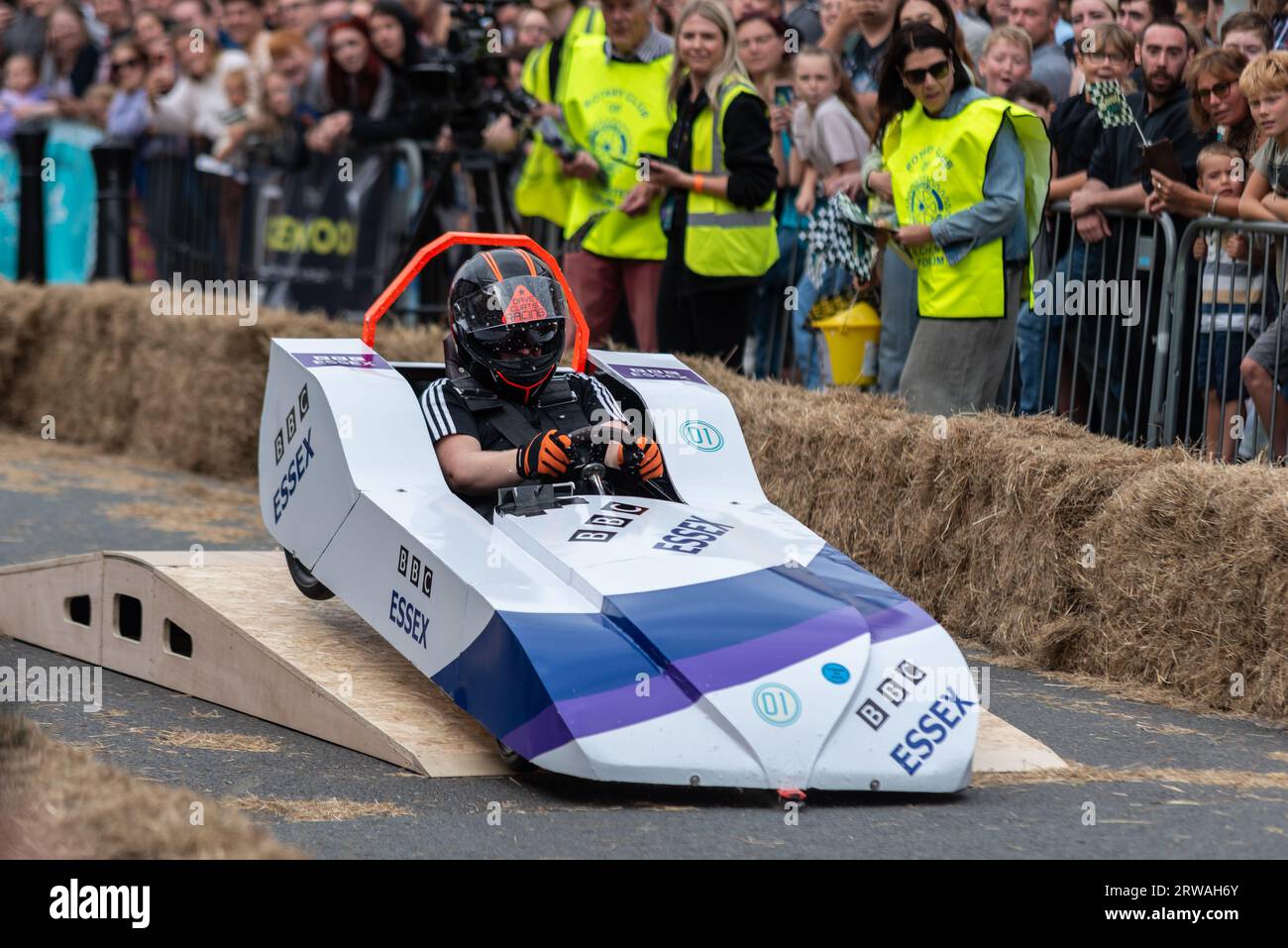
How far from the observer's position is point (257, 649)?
22.9ft

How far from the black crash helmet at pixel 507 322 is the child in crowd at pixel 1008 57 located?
3.76m

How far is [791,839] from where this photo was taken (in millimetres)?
5410

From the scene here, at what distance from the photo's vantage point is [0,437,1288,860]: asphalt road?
532cm

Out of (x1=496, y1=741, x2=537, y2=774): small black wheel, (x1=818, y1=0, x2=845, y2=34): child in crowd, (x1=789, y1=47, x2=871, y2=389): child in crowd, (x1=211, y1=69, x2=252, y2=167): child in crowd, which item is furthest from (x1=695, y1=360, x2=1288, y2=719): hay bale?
(x1=211, y1=69, x2=252, y2=167): child in crowd

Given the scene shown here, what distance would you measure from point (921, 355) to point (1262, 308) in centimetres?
157

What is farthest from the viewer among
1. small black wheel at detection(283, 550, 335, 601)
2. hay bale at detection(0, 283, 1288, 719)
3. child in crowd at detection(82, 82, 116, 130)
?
child in crowd at detection(82, 82, 116, 130)

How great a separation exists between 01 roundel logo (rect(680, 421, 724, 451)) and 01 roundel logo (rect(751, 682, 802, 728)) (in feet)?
5.77

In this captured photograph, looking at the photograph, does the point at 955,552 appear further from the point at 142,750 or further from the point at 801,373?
the point at 142,750

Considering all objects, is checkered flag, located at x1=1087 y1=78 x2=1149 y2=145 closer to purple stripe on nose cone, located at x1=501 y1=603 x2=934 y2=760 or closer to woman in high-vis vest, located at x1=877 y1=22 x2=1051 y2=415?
woman in high-vis vest, located at x1=877 y1=22 x2=1051 y2=415

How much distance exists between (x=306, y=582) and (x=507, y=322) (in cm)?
141

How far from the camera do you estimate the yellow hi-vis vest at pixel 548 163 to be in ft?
38.0

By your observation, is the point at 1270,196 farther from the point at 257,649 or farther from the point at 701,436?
the point at 257,649

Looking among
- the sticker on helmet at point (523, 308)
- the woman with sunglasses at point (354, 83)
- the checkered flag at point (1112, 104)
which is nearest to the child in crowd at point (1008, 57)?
the checkered flag at point (1112, 104)

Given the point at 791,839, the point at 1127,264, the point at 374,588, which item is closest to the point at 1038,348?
the point at 1127,264
